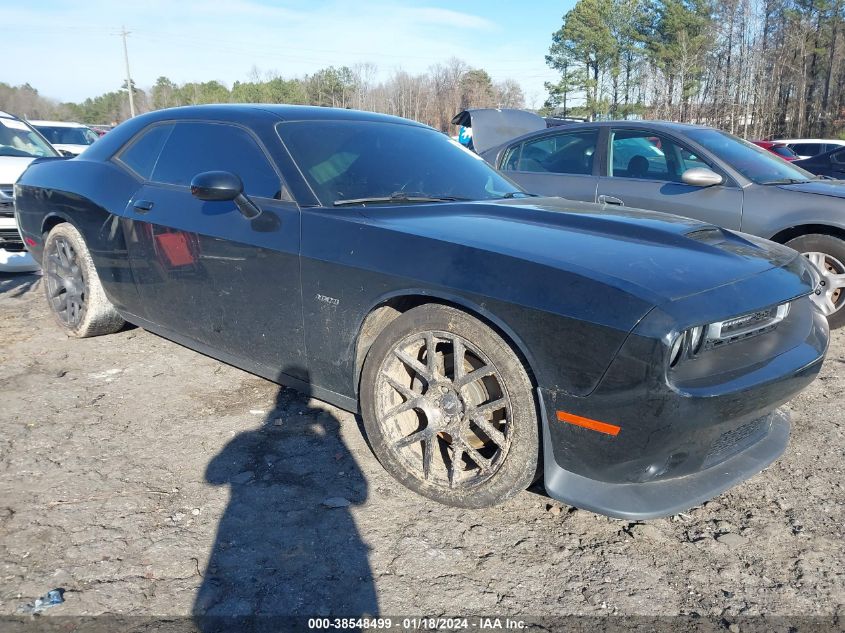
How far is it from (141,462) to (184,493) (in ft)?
1.25

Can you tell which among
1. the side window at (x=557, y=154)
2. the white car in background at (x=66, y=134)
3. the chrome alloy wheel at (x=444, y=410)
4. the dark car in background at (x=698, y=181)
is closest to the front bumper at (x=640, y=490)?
the chrome alloy wheel at (x=444, y=410)

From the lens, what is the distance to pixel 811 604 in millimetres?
2086

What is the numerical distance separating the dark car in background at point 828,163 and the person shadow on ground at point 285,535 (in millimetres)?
11855

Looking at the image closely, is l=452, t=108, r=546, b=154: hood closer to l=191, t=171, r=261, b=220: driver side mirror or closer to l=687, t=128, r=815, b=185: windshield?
l=687, t=128, r=815, b=185: windshield

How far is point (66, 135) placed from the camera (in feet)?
55.4

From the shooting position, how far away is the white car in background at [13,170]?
6.66 m

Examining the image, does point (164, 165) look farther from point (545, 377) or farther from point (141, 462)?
point (545, 377)

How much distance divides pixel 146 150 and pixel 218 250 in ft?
4.00

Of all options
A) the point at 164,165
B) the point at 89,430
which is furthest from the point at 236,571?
the point at 164,165

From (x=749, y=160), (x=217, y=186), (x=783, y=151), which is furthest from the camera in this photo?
(x=783, y=151)

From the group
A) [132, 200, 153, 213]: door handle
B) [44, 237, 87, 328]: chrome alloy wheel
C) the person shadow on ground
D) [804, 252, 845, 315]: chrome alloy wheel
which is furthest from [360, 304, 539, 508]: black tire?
[804, 252, 845, 315]: chrome alloy wheel

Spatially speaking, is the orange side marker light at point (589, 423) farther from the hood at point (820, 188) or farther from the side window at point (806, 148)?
the side window at point (806, 148)

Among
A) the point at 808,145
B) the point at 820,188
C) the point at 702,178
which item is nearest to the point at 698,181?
the point at 702,178

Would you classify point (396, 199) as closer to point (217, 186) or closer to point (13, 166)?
point (217, 186)
